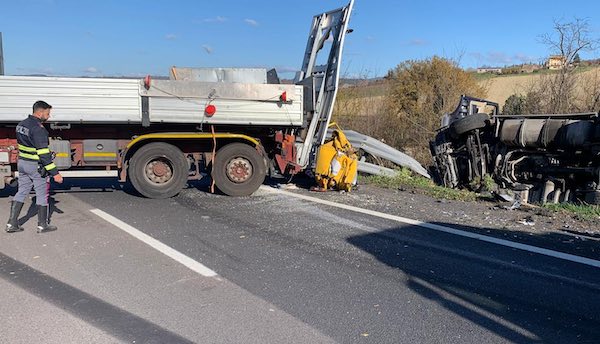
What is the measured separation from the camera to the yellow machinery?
9.34m

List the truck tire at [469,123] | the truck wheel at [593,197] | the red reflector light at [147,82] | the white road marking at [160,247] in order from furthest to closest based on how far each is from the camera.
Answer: the truck tire at [469,123] → the red reflector light at [147,82] → the truck wheel at [593,197] → the white road marking at [160,247]

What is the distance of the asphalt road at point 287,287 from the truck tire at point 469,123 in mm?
3653

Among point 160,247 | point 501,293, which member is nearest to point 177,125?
point 160,247

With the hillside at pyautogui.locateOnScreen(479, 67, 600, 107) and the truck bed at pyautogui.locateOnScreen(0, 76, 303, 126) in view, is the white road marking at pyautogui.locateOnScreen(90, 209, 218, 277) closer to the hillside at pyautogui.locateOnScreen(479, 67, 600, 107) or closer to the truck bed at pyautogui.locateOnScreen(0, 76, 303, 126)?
the truck bed at pyautogui.locateOnScreen(0, 76, 303, 126)

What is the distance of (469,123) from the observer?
32.7 ft

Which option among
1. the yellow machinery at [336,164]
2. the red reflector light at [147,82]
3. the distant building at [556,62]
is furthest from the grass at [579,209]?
the red reflector light at [147,82]

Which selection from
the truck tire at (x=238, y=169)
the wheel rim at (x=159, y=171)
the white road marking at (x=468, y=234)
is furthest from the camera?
the truck tire at (x=238, y=169)

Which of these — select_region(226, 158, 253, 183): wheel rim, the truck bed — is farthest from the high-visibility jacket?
select_region(226, 158, 253, 183): wheel rim

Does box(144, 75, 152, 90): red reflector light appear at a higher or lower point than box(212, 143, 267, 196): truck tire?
higher

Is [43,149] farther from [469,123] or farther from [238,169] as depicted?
[469,123]

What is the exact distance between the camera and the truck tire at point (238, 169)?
30.1ft

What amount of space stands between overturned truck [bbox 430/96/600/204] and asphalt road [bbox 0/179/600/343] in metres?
3.33

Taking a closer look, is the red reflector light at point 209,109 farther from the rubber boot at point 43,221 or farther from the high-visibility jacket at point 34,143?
the rubber boot at point 43,221

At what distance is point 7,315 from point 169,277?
4.48ft
